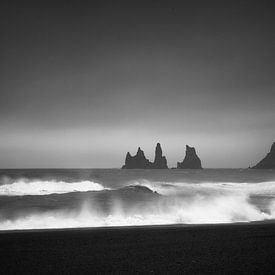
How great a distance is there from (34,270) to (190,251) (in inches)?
134

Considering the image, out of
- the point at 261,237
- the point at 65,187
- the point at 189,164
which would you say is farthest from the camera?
the point at 189,164

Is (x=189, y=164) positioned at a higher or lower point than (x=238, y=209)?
higher

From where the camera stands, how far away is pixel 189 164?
626 feet

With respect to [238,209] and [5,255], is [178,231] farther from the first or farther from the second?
[238,209]

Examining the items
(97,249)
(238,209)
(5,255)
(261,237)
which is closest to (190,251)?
(97,249)

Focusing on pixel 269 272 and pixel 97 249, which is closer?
pixel 269 272

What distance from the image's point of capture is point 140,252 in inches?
271

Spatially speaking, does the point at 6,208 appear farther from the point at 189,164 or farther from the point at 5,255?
the point at 189,164

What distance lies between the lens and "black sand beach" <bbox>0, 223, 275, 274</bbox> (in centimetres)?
569

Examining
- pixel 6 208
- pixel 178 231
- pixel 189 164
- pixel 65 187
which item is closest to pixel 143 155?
pixel 189 164

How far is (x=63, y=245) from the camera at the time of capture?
7645mm

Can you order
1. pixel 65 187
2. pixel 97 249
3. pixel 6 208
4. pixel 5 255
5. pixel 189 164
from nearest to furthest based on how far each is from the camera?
pixel 5 255
pixel 97 249
pixel 6 208
pixel 65 187
pixel 189 164

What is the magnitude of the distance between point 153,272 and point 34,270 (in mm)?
2220

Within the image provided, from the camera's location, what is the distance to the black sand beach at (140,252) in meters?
5.69
